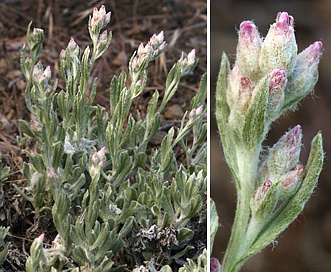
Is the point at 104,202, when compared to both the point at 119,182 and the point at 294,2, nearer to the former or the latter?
the point at 119,182

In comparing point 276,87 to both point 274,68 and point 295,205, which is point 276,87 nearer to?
point 274,68

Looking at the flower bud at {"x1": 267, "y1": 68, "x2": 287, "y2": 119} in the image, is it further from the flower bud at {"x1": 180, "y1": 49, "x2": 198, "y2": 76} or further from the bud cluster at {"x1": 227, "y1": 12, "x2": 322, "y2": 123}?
the flower bud at {"x1": 180, "y1": 49, "x2": 198, "y2": 76}

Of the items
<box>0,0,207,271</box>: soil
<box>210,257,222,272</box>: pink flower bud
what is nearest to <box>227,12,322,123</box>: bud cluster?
<box>210,257,222,272</box>: pink flower bud

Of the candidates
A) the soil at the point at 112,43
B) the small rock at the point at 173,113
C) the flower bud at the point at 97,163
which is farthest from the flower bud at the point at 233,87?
the small rock at the point at 173,113

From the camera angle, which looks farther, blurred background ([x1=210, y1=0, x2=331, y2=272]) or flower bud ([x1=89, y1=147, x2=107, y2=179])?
blurred background ([x1=210, y1=0, x2=331, y2=272])

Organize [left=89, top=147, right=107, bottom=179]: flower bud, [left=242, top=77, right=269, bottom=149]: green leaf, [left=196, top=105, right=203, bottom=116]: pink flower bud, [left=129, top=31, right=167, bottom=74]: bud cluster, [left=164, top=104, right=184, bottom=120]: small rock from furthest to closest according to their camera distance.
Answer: [left=164, top=104, right=184, bottom=120]: small rock, [left=196, top=105, right=203, bottom=116]: pink flower bud, [left=129, top=31, right=167, bottom=74]: bud cluster, [left=89, top=147, right=107, bottom=179]: flower bud, [left=242, top=77, right=269, bottom=149]: green leaf

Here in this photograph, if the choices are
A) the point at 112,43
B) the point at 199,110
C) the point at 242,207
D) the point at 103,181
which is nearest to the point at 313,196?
the point at 199,110
